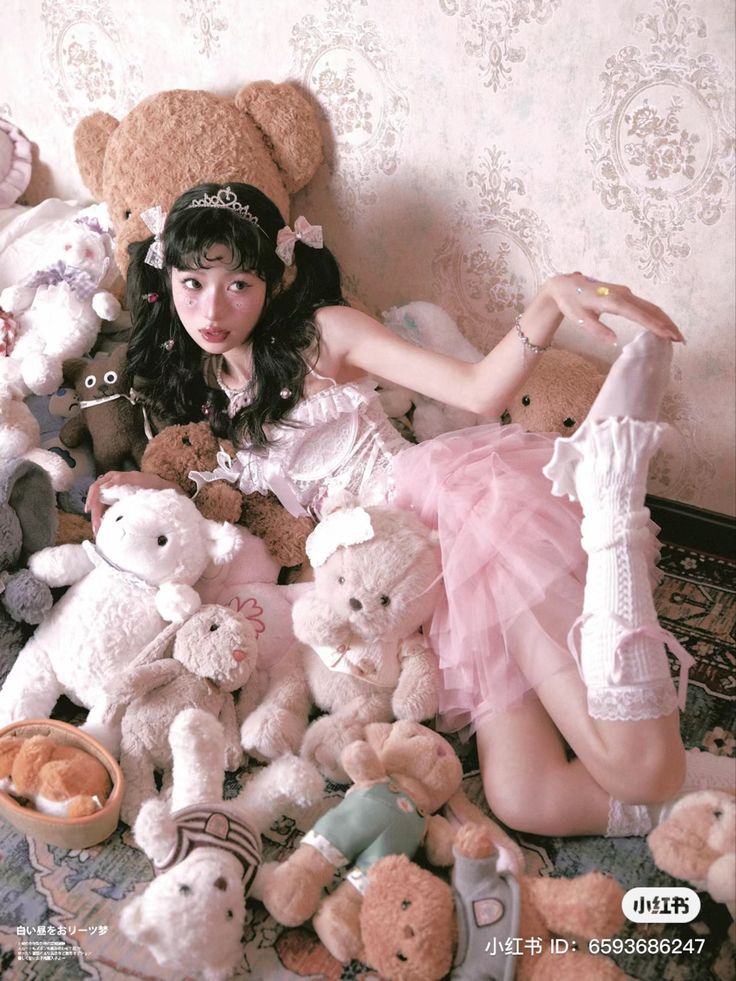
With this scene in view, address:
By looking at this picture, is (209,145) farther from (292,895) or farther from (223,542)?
(292,895)

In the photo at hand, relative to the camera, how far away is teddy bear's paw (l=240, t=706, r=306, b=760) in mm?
1141

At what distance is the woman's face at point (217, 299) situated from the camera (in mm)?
1322

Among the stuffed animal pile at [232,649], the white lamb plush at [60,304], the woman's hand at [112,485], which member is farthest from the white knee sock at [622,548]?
the white lamb plush at [60,304]

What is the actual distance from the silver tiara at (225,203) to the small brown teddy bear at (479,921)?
3.05ft

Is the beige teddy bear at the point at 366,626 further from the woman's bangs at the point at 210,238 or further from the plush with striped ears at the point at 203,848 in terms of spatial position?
the woman's bangs at the point at 210,238

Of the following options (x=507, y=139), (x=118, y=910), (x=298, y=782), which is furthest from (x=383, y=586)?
(x=507, y=139)

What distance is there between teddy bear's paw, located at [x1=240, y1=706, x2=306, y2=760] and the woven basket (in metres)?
0.17

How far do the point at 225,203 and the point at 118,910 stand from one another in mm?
974

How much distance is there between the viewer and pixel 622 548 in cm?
100

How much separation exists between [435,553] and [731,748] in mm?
490

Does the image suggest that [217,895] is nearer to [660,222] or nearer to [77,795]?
[77,795]

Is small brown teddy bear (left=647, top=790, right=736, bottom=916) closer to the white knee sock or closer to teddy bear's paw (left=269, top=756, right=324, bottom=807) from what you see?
the white knee sock

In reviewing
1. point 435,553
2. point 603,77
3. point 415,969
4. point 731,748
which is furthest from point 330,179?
point 415,969

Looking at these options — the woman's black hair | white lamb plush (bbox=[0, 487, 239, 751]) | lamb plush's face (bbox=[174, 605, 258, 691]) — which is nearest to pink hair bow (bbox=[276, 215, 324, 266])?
the woman's black hair
